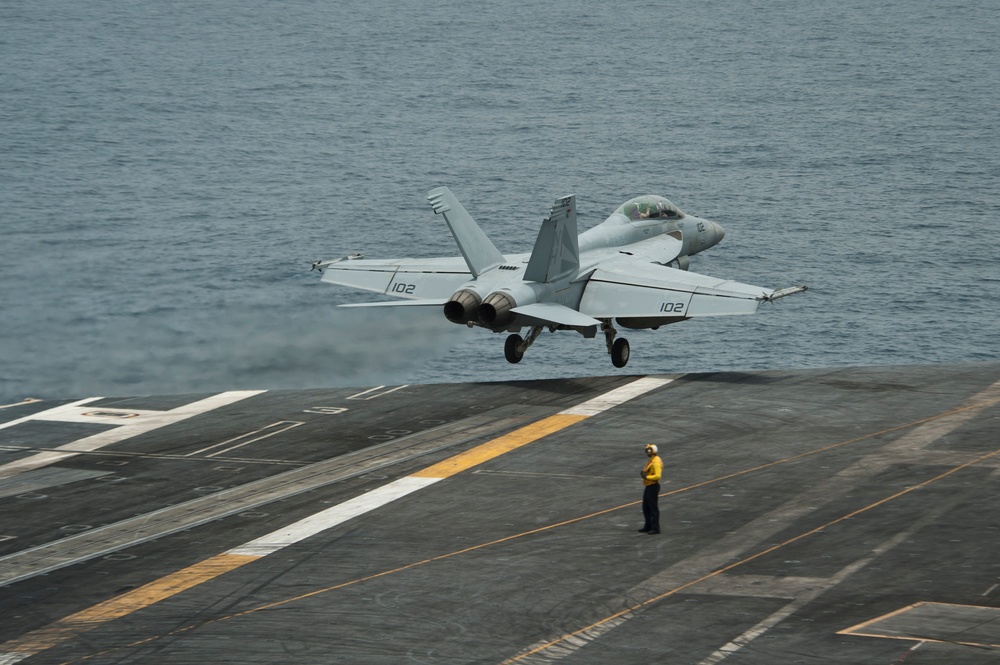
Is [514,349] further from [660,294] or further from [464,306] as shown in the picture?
[660,294]

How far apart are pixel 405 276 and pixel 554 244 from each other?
25.9 ft

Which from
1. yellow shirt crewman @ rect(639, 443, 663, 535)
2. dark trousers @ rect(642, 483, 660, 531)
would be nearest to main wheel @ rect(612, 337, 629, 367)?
yellow shirt crewman @ rect(639, 443, 663, 535)

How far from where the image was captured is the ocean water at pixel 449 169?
73062 mm

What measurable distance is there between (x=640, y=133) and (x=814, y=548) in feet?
322

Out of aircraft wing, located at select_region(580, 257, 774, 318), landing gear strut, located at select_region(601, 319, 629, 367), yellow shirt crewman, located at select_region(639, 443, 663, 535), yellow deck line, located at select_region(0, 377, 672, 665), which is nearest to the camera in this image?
yellow deck line, located at select_region(0, 377, 672, 665)

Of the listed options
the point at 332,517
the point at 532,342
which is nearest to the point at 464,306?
the point at 532,342

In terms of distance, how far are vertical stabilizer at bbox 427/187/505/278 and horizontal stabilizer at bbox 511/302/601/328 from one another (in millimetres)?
2990

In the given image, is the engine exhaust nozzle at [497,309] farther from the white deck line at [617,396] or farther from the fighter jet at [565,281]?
the white deck line at [617,396]

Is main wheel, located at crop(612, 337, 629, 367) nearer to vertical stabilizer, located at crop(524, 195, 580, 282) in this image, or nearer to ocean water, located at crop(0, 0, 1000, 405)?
vertical stabilizer, located at crop(524, 195, 580, 282)

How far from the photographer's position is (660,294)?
45531mm

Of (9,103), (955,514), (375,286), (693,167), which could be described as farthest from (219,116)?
(955,514)

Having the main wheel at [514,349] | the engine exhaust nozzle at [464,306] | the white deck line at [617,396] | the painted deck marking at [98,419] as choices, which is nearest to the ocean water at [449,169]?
the painted deck marking at [98,419]

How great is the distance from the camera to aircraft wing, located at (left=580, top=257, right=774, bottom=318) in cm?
4397

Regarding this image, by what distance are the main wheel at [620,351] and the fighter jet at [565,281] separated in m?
0.05
